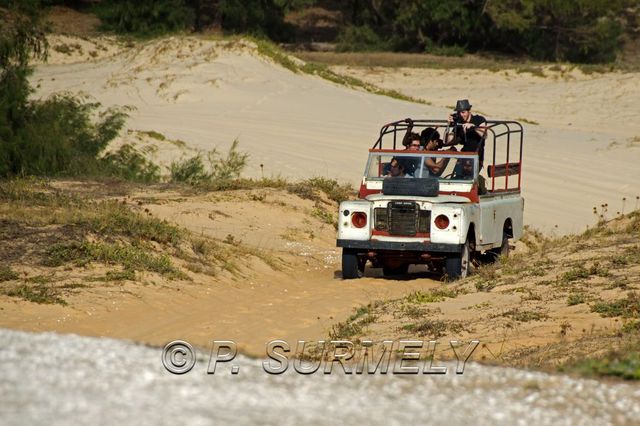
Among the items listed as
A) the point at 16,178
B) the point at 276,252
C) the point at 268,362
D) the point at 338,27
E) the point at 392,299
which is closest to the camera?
the point at 268,362

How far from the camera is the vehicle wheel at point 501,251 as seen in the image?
55.3 feet

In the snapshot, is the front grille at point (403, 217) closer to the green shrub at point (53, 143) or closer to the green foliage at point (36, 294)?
the green foliage at point (36, 294)

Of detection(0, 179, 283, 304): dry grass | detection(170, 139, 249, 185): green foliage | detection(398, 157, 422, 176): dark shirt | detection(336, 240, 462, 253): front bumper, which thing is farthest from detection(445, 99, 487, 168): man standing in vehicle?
detection(170, 139, 249, 185): green foliage

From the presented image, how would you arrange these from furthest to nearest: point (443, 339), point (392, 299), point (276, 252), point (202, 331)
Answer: point (276, 252) → point (392, 299) → point (202, 331) → point (443, 339)

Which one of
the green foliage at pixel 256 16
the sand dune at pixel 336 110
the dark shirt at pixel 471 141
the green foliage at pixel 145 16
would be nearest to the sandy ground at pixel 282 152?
the sand dune at pixel 336 110

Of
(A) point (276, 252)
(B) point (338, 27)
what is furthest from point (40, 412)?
(B) point (338, 27)

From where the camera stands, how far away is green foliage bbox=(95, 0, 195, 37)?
55125 millimetres

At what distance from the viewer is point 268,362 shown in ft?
26.9

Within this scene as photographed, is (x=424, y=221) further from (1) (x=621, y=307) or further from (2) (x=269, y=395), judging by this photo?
(2) (x=269, y=395)

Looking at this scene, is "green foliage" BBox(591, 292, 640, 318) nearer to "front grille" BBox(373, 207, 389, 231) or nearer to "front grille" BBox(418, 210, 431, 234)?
"front grille" BBox(418, 210, 431, 234)

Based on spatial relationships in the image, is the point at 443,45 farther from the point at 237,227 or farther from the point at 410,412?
the point at 410,412

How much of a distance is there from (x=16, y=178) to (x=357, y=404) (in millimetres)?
13089

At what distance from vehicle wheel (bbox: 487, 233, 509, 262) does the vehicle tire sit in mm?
2243

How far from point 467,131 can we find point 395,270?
197 centimetres
